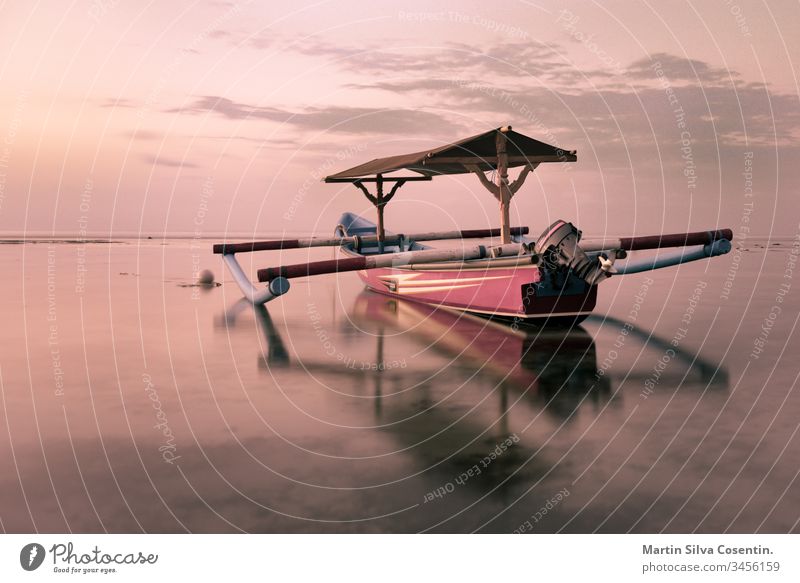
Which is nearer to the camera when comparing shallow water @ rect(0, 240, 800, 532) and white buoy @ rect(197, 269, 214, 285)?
shallow water @ rect(0, 240, 800, 532)

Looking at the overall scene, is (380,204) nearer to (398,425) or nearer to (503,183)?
(503,183)

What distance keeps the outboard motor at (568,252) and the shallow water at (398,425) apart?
4.90ft

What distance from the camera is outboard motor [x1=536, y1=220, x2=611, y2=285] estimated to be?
45.2 feet

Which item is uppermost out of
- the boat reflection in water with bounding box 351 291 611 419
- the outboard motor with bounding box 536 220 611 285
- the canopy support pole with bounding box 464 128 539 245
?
the canopy support pole with bounding box 464 128 539 245

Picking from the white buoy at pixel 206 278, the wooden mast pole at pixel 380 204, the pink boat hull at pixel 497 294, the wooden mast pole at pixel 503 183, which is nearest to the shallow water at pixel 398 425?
the pink boat hull at pixel 497 294

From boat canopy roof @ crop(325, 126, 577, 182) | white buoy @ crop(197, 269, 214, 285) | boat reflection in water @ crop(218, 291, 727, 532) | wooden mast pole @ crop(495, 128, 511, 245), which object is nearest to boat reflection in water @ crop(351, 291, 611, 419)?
boat reflection in water @ crop(218, 291, 727, 532)

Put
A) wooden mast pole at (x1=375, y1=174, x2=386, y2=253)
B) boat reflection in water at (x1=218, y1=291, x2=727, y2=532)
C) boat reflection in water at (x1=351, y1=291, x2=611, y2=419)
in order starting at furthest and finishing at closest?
wooden mast pole at (x1=375, y1=174, x2=386, y2=253)
boat reflection in water at (x1=351, y1=291, x2=611, y2=419)
boat reflection in water at (x1=218, y1=291, x2=727, y2=532)

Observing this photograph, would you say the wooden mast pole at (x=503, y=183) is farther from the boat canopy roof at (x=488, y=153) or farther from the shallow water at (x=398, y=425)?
the shallow water at (x=398, y=425)

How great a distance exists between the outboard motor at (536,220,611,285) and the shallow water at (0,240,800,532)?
1.49m

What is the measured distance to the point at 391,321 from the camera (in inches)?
686

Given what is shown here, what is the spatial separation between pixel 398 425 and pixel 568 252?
6.96 metres

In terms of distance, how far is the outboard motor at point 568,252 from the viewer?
13789 millimetres

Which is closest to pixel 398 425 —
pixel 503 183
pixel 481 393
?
pixel 481 393

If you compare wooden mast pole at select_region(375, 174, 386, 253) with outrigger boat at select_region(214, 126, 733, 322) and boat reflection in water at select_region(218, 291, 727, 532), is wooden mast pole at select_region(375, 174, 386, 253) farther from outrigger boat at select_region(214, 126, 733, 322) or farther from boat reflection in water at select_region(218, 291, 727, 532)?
boat reflection in water at select_region(218, 291, 727, 532)
